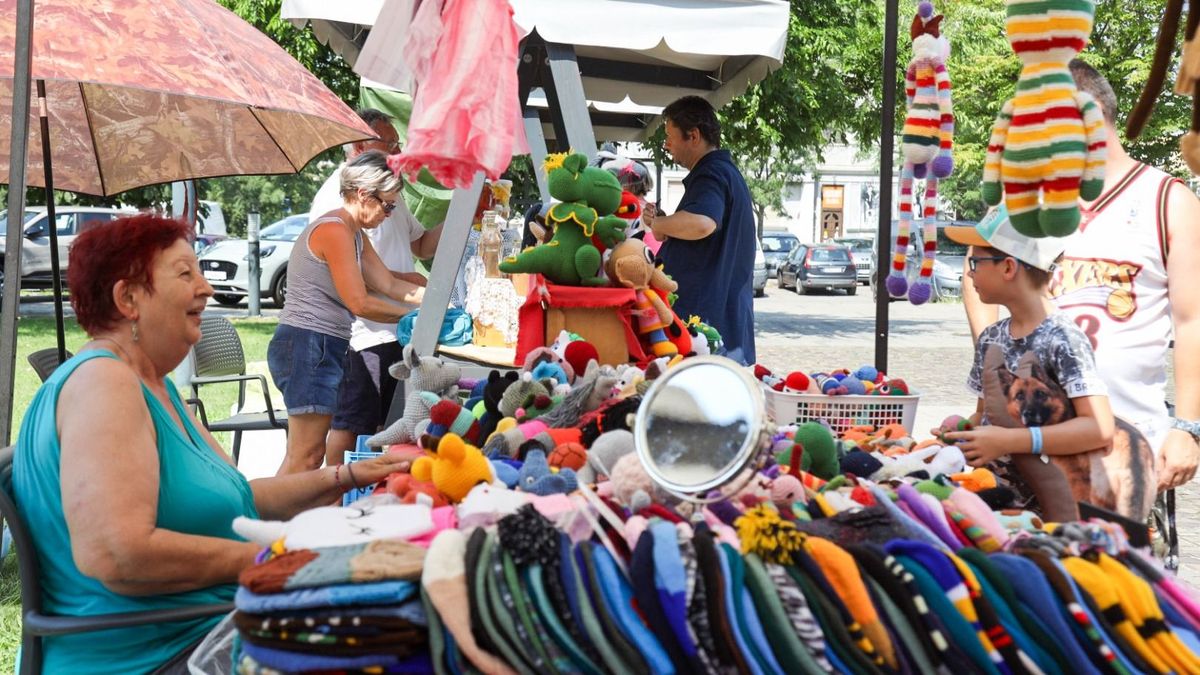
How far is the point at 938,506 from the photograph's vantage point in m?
1.49

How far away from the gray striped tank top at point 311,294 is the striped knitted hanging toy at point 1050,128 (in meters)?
3.07

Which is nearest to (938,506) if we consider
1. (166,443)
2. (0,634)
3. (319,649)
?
(319,649)

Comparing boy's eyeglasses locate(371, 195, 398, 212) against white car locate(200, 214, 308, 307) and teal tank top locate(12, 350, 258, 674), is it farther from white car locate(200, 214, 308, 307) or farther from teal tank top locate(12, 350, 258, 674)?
white car locate(200, 214, 308, 307)

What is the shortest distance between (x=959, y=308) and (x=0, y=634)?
2144cm

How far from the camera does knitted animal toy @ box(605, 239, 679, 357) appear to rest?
9.38ft

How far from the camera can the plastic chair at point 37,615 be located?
76.2 inches

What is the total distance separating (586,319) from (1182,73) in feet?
5.38

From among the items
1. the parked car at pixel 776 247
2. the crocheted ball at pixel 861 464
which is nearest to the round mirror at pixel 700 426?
the crocheted ball at pixel 861 464

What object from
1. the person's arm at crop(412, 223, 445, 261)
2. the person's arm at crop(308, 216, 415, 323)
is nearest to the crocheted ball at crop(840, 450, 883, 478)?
the person's arm at crop(308, 216, 415, 323)

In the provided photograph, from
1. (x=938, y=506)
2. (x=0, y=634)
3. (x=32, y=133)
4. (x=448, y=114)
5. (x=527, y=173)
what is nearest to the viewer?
(x=938, y=506)

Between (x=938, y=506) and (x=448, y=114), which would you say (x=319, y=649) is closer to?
(x=938, y=506)

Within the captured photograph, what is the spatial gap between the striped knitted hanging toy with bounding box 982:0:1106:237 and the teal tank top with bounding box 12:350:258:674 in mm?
1674

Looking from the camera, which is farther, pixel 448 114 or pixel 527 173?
pixel 527 173

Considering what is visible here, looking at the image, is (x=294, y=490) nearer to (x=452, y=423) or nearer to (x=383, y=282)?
(x=452, y=423)
